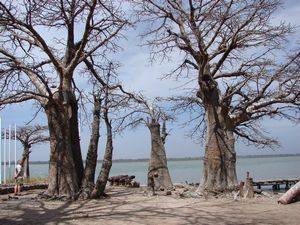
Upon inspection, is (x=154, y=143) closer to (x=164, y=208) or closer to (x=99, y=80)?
(x=99, y=80)

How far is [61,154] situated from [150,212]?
5.72 m

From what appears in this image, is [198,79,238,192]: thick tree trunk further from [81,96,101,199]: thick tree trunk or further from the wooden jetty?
the wooden jetty

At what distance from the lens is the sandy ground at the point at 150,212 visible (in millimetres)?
11852

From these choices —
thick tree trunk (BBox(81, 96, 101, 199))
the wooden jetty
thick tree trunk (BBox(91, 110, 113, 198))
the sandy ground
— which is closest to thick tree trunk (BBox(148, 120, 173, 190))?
thick tree trunk (BBox(91, 110, 113, 198))

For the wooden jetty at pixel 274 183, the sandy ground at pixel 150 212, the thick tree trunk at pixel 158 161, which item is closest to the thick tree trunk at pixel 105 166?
the sandy ground at pixel 150 212

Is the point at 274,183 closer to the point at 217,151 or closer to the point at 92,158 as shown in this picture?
the point at 217,151

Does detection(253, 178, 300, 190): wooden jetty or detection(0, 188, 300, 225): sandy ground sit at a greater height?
detection(0, 188, 300, 225): sandy ground

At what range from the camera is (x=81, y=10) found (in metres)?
16.9

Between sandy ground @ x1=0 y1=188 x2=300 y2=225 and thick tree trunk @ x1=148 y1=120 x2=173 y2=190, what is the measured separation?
531 cm

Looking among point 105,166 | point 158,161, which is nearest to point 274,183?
point 158,161

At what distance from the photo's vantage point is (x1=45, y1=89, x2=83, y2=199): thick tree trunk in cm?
1767

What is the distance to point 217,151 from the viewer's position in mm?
19594

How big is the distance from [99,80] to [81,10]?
578 centimetres

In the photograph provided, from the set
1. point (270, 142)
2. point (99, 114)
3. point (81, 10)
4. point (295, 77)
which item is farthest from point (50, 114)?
point (270, 142)
